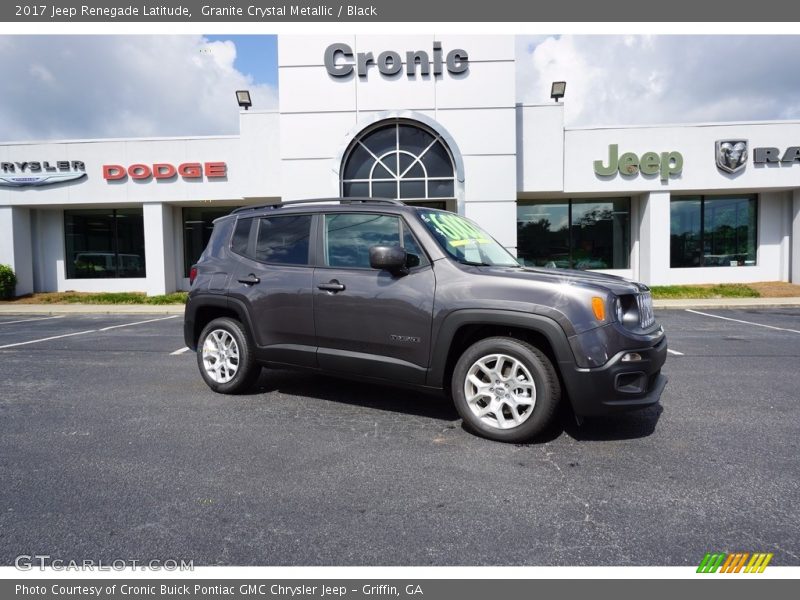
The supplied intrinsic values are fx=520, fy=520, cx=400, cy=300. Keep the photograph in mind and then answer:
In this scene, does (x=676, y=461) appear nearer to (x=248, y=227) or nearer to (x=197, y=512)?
(x=197, y=512)

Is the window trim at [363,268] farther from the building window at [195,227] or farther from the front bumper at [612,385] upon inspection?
the building window at [195,227]

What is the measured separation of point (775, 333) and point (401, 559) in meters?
10.1

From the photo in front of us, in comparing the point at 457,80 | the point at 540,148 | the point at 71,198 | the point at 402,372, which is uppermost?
the point at 457,80

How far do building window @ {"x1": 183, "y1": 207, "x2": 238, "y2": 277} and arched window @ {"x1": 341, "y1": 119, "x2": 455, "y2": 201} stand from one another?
7139 millimetres

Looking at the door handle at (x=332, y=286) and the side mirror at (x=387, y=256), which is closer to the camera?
the side mirror at (x=387, y=256)

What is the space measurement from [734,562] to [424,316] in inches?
98.7

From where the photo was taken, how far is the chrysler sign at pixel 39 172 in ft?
60.7

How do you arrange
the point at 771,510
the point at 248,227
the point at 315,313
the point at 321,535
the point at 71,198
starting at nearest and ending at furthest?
the point at 321,535
the point at 771,510
the point at 315,313
the point at 248,227
the point at 71,198

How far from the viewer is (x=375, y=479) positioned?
3.37m

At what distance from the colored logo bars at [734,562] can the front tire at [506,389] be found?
1.46m

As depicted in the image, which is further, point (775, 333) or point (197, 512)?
point (775, 333)

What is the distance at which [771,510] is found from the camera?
2896 mm

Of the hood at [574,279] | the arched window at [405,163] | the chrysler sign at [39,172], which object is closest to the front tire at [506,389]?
the hood at [574,279]

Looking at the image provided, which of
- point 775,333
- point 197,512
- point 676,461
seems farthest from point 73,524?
point 775,333
